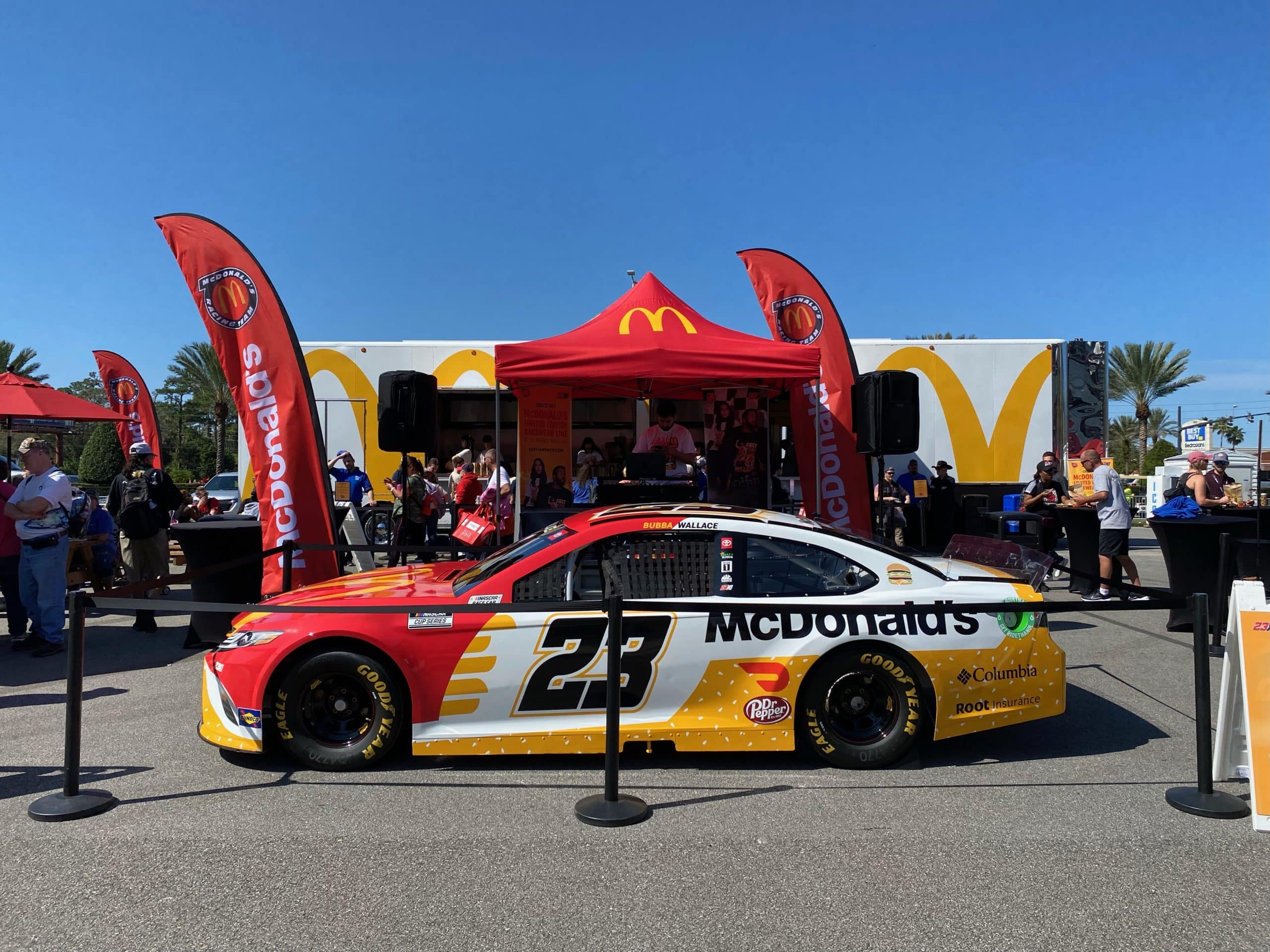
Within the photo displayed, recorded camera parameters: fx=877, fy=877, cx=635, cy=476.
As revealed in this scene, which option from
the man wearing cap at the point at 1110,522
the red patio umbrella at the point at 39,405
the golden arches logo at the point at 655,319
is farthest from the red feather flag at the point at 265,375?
the man wearing cap at the point at 1110,522

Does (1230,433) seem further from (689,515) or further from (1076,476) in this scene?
(689,515)

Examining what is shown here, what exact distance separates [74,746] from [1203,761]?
5293 mm

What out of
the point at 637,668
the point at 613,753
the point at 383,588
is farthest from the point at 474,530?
the point at 613,753

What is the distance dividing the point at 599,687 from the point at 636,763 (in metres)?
0.55

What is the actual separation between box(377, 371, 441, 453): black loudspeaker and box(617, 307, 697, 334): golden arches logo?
2.16m

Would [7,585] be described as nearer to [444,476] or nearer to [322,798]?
[322,798]

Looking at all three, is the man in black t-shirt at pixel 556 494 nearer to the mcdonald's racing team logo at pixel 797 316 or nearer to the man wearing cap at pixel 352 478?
the mcdonald's racing team logo at pixel 797 316

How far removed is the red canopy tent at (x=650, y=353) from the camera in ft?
29.5

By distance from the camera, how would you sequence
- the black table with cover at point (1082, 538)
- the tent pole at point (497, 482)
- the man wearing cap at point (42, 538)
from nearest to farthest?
the man wearing cap at point (42, 538) → the tent pole at point (497, 482) → the black table with cover at point (1082, 538)

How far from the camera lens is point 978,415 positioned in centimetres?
1479

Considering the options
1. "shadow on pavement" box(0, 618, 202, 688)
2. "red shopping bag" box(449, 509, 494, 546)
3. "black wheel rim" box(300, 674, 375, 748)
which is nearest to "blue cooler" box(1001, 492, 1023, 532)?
"red shopping bag" box(449, 509, 494, 546)

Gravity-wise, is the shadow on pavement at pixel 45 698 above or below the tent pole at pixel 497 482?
below

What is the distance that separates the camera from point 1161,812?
3.99 meters

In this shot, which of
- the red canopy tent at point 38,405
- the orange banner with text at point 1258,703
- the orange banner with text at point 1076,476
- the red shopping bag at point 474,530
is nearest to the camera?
the orange banner with text at point 1258,703
